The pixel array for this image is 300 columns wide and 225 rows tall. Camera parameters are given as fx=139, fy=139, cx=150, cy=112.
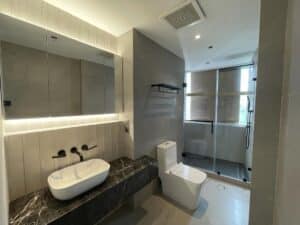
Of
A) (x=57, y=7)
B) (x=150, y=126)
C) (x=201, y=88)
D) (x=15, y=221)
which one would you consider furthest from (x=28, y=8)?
(x=201, y=88)

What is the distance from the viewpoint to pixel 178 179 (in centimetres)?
204

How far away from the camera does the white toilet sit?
193 centimetres

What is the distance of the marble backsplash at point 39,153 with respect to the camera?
3.75ft

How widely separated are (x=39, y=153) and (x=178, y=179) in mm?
1738

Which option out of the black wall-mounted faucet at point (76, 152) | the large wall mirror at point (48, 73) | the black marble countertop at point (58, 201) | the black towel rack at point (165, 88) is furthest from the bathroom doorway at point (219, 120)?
the large wall mirror at point (48, 73)

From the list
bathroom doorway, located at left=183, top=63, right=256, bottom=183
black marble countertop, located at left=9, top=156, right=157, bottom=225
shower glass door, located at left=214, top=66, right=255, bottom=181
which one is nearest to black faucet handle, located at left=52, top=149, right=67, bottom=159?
black marble countertop, located at left=9, top=156, right=157, bottom=225

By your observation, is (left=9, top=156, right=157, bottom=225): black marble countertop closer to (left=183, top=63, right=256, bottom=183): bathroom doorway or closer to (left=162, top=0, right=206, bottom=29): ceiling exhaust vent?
(left=162, top=0, right=206, bottom=29): ceiling exhaust vent

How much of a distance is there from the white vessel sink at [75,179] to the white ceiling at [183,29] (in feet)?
5.37

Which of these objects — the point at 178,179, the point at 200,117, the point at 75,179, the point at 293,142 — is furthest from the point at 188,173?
the point at 200,117

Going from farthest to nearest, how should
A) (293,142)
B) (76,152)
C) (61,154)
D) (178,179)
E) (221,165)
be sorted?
(221,165)
(178,179)
(76,152)
(61,154)
(293,142)

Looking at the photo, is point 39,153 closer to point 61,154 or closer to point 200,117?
point 61,154

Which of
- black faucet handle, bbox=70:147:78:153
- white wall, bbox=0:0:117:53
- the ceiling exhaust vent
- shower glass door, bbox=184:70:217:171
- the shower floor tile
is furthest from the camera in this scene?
shower glass door, bbox=184:70:217:171

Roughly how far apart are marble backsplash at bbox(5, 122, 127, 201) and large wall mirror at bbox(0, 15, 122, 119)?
0.74 ft

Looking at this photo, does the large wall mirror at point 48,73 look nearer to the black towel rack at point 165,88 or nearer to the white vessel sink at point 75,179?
the white vessel sink at point 75,179
